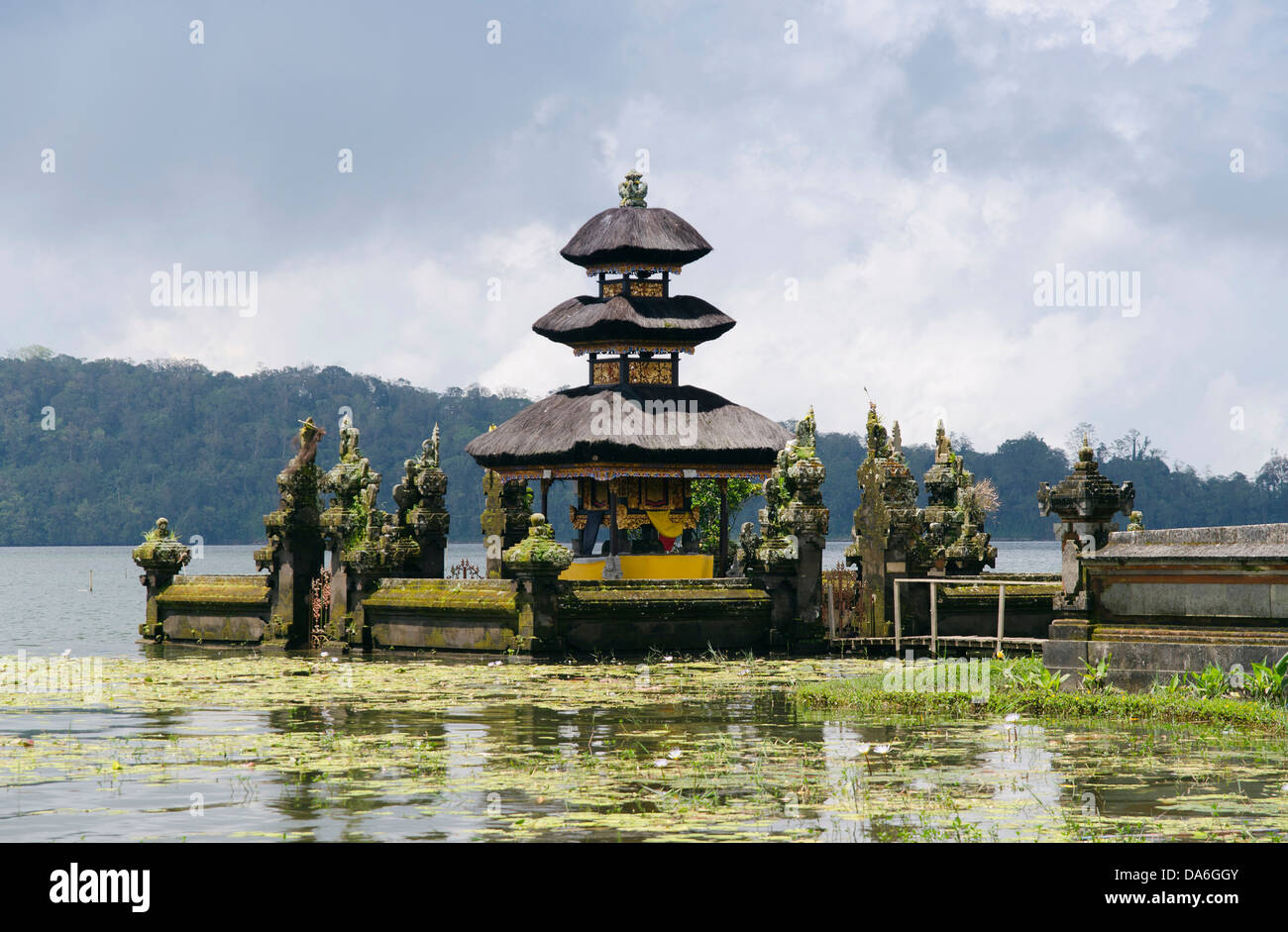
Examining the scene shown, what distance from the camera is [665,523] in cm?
3634

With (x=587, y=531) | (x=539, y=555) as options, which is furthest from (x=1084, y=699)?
(x=587, y=531)

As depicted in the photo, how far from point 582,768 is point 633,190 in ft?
84.5

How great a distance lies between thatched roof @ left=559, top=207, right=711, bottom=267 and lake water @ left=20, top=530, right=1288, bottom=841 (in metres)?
15.4

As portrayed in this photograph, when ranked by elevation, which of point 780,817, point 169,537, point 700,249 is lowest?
point 780,817

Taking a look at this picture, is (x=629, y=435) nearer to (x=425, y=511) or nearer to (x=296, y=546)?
(x=425, y=511)

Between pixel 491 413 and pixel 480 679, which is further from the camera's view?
pixel 491 413

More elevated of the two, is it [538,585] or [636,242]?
[636,242]

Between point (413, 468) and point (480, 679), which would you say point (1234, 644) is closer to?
point (480, 679)

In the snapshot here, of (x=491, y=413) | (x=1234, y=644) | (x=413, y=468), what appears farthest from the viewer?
(x=491, y=413)

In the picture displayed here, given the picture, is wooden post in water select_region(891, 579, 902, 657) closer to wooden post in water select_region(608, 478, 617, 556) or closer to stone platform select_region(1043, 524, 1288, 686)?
stone platform select_region(1043, 524, 1288, 686)

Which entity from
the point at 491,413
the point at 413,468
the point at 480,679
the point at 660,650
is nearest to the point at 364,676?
the point at 480,679

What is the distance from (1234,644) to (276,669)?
1445 centimetres

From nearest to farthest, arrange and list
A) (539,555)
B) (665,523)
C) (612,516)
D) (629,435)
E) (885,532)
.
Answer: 1. (539,555)
2. (885,532)
3. (629,435)
4. (612,516)
5. (665,523)

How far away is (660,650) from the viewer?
91.6ft
